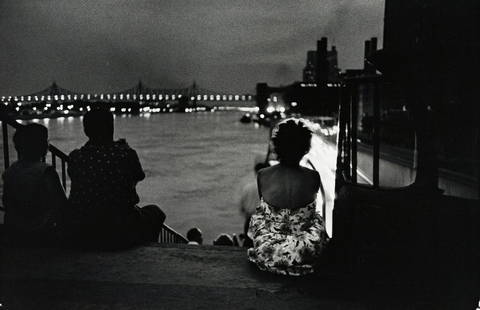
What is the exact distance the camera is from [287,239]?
399cm

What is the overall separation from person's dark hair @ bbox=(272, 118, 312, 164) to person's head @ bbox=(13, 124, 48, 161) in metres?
2.16

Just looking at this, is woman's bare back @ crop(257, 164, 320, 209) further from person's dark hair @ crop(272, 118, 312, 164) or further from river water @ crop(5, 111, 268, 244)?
river water @ crop(5, 111, 268, 244)

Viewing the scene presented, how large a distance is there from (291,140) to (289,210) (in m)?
0.59

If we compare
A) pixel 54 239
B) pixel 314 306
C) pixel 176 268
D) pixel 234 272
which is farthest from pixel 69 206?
pixel 314 306

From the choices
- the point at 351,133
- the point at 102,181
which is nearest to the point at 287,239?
the point at 351,133

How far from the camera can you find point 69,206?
452 centimetres

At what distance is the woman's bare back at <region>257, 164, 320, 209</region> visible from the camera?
399cm

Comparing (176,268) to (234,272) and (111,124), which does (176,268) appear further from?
(111,124)

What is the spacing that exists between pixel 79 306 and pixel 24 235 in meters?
1.58

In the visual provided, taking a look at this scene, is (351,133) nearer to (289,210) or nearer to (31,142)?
(289,210)

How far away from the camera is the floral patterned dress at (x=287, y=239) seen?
395cm

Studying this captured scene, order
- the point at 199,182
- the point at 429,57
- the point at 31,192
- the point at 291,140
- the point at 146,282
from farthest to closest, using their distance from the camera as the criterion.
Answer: the point at 199,182
the point at 31,192
the point at 291,140
the point at 146,282
the point at 429,57

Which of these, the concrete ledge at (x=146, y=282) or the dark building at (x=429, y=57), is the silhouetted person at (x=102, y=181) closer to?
the concrete ledge at (x=146, y=282)

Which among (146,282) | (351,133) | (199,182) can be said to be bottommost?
(199,182)
